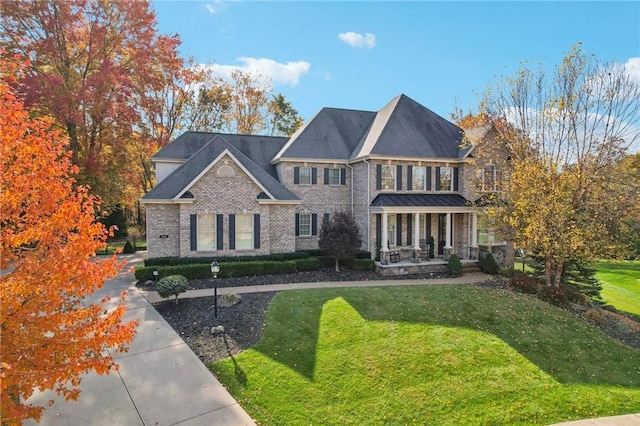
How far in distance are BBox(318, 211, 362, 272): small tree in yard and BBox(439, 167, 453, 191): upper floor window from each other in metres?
7.48

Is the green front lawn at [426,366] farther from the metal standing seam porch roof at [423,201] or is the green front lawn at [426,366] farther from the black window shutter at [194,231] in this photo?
the metal standing seam porch roof at [423,201]

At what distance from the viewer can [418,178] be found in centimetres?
2170

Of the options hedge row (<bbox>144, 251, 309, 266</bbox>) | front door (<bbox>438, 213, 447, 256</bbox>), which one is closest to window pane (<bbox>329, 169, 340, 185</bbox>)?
hedge row (<bbox>144, 251, 309, 266</bbox>)

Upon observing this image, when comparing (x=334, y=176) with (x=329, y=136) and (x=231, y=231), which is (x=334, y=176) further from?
(x=231, y=231)

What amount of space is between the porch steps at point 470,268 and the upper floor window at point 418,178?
5255 millimetres

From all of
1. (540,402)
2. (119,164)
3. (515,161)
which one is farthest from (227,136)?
(540,402)

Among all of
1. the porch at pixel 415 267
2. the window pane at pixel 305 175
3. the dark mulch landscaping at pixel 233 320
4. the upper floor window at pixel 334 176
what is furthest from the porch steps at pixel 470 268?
the window pane at pixel 305 175

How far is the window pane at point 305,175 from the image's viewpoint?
71.5 feet

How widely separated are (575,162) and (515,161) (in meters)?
2.36

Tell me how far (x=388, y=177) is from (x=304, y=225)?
594cm

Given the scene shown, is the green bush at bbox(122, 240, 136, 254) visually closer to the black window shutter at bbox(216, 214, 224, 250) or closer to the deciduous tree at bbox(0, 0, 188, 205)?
the deciduous tree at bbox(0, 0, 188, 205)

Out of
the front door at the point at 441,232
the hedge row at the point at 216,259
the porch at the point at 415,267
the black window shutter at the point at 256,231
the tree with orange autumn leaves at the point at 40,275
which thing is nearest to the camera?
the tree with orange autumn leaves at the point at 40,275

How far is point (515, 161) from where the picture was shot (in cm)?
1684

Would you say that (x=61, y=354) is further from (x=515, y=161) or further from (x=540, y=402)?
(x=515, y=161)
